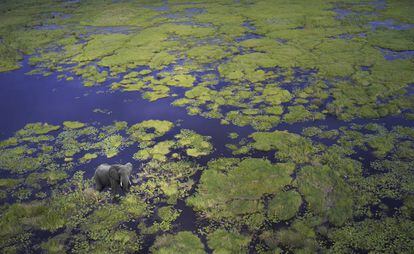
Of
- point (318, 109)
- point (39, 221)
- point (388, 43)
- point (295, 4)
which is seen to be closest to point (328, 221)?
point (318, 109)

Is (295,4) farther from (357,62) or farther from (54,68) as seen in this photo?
(54,68)

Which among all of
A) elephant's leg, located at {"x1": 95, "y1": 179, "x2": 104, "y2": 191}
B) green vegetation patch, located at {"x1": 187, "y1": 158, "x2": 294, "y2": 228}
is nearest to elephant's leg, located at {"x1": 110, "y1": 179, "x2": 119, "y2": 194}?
elephant's leg, located at {"x1": 95, "y1": 179, "x2": 104, "y2": 191}

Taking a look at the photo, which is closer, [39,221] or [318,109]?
[39,221]

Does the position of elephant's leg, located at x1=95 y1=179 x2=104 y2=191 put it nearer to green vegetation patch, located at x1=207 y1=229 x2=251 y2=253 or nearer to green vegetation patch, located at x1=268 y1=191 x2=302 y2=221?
green vegetation patch, located at x1=207 y1=229 x2=251 y2=253

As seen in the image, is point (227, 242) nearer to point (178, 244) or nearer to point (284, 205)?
point (178, 244)

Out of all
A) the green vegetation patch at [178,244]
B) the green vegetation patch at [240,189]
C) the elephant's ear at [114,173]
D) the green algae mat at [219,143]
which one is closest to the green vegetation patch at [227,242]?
the green algae mat at [219,143]

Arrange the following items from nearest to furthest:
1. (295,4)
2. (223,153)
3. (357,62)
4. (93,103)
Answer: (223,153)
(93,103)
(357,62)
(295,4)

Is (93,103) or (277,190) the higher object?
(93,103)
